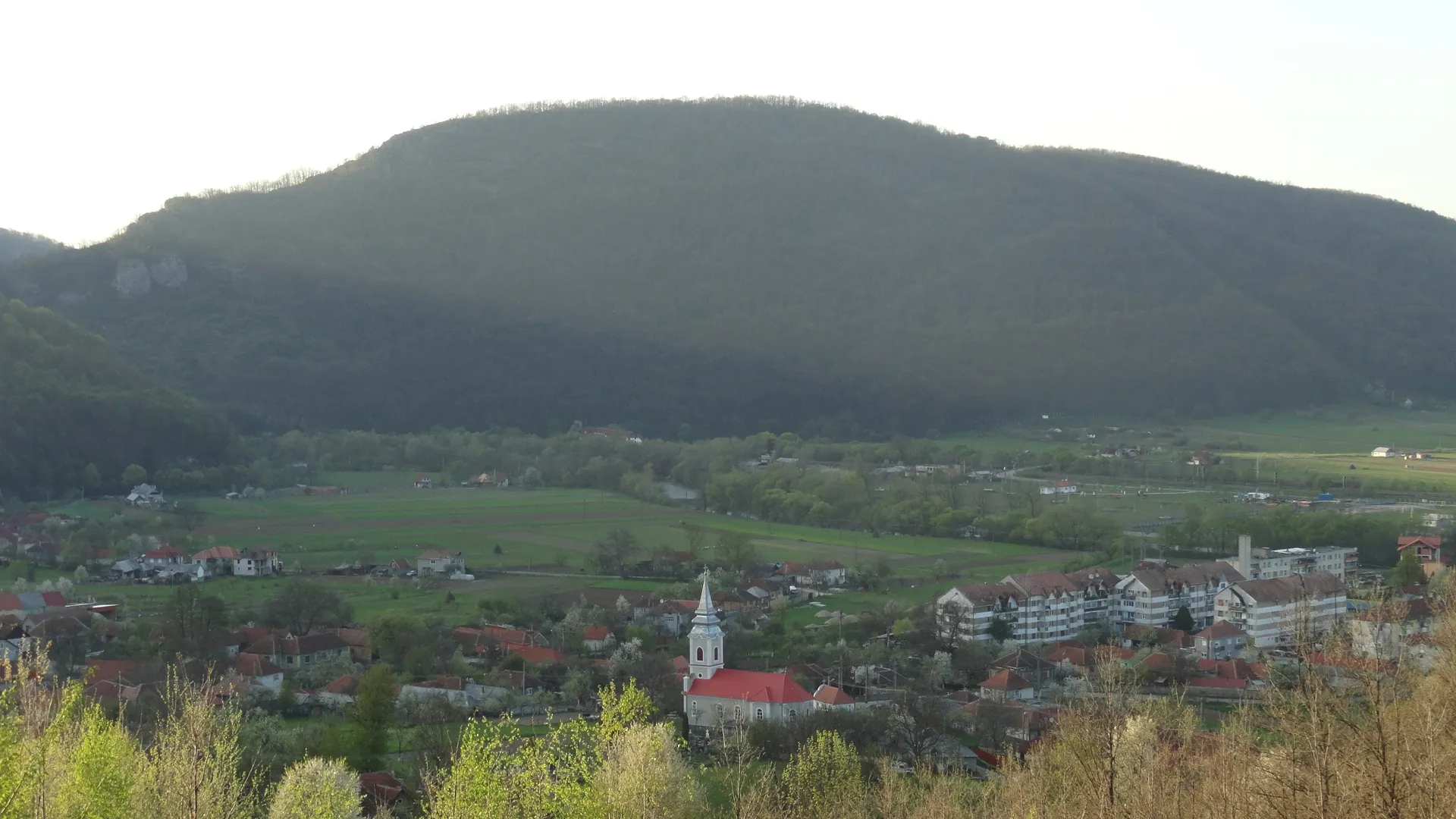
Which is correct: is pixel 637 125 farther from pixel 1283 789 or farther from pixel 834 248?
pixel 1283 789

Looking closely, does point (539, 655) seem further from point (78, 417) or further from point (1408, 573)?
point (78, 417)

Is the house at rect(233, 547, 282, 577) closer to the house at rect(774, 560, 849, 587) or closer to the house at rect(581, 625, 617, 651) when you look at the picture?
the house at rect(581, 625, 617, 651)

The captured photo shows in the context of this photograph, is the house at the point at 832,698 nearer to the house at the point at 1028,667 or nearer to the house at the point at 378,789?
the house at the point at 1028,667

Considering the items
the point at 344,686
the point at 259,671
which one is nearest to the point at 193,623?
the point at 259,671

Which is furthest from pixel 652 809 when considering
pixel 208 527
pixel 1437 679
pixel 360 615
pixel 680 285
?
pixel 680 285

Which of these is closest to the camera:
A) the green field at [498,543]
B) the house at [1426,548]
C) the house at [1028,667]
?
the house at [1028,667]

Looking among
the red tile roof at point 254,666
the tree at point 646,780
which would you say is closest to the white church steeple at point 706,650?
the tree at point 646,780

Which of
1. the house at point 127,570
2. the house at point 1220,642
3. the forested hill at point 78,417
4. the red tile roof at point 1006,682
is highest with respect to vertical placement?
the forested hill at point 78,417
